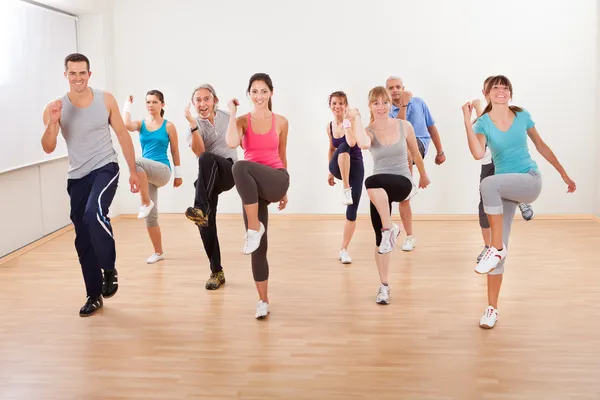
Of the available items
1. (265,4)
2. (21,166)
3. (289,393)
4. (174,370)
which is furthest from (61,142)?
(289,393)

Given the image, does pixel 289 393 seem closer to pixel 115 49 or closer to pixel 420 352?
pixel 420 352


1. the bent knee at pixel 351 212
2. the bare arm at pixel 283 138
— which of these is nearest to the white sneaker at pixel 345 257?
the bent knee at pixel 351 212

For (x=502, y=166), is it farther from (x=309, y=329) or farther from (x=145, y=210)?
(x=145, y=210)

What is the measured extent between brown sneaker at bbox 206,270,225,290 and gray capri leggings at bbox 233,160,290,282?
87 centimetres

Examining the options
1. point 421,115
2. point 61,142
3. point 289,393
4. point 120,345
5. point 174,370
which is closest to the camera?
point 289,393

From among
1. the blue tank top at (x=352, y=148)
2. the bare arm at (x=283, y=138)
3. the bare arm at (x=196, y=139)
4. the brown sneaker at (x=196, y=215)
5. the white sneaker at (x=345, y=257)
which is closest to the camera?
the bare arm at (x=283, y=138)

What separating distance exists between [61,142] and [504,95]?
16.4 ft

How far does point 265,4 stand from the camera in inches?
341

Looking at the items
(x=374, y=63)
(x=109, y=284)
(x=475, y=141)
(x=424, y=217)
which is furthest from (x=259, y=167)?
(x=424, y=217)

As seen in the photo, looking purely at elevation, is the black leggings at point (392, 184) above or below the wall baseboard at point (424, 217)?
above

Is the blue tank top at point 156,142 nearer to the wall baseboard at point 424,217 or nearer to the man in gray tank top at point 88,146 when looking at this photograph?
the man in gray tank top at point 88,146

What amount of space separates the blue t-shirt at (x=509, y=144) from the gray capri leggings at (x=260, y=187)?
1.20 meters

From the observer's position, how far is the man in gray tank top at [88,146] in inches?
192

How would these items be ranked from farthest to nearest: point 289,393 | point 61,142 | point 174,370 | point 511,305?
point 61,142, point 511,305, point 174,370, point 289,393
